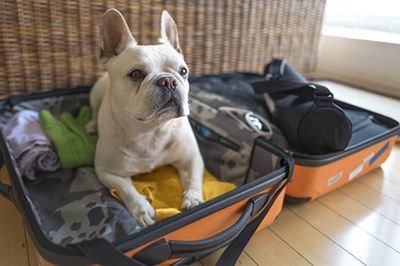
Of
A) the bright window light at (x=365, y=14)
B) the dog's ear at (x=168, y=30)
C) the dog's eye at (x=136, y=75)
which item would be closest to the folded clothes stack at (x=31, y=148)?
the dog's eye at (x=136, y=75)

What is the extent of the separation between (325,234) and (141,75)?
0.80m

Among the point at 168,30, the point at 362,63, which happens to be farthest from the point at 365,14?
the point at 168,30

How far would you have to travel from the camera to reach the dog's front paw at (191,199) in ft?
3.08

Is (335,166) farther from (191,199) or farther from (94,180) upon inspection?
(94,180)

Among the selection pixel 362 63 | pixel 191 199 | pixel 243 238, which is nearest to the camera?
pixel 243 238

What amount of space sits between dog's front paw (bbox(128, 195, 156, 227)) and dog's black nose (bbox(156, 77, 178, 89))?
14.5 inches

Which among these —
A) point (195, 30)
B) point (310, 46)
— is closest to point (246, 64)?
point (195, 30)

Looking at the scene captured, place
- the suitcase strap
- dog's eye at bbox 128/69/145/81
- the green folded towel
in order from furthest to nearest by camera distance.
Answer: the green folded towel
dog's eye at bbox 128/69/145/81
the suitcase strap

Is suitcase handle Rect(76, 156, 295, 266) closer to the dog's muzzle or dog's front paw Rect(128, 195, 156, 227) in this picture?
dog's front paw Rect(128, 195, 156, 227)

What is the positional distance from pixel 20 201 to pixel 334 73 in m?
2.33

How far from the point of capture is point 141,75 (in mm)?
914

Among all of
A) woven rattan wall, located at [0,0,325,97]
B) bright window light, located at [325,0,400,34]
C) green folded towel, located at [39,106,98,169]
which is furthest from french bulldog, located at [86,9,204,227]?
bright window light, located at [325,0,400,34]

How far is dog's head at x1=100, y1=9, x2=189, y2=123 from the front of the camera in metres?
0.85

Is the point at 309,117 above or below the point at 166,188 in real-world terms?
above
